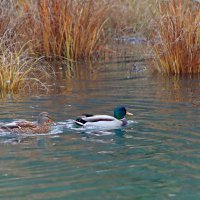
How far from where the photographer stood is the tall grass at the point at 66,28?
19.3 meters

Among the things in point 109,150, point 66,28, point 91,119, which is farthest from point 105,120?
point 66,28

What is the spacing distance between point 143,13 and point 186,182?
1759 cm

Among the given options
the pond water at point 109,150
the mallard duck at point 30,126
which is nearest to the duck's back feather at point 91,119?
the pond water at point 109,150

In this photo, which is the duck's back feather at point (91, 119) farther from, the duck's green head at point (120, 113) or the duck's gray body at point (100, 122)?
the duck's green head at point (120, 113)

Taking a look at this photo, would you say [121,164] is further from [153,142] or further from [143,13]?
[143,13]

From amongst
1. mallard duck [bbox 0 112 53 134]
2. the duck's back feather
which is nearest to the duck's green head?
the duck's back feather

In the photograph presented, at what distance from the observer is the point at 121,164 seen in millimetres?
8656

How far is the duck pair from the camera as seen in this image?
416 inches

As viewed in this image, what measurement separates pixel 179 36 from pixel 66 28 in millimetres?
4597

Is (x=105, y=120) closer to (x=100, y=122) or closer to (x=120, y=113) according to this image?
(x=100, y=122)

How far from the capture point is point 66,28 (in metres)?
19.4

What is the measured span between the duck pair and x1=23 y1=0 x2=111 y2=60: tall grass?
26.4 ft

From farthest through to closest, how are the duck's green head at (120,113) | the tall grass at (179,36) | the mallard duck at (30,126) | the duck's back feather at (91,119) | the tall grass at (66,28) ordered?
the tall grass at (66,28) → the tall grass at (179,36) → the duck's green head at (120,113) → the duck's back feather at (91,119) → the mallard duck at (30,126)

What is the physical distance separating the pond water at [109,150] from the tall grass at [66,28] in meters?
4.85
